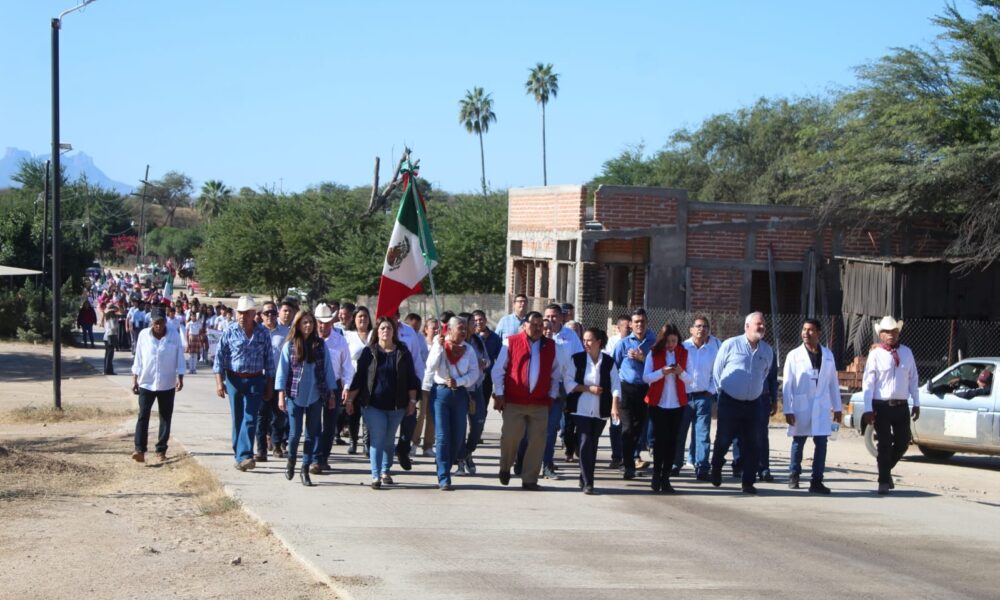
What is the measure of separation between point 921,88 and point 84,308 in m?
27.0

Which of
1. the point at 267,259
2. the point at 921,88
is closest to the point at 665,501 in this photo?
the point at 921,88

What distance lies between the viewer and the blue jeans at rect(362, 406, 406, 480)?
11961mm

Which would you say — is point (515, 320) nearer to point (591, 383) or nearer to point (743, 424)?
point (591, 383)

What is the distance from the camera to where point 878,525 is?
10867 millimetres

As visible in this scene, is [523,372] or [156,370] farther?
[156,370]

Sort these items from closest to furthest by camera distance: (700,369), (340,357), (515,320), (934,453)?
(340,357), (700,369), (515,320), (934,453)

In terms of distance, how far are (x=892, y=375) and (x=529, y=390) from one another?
393cm

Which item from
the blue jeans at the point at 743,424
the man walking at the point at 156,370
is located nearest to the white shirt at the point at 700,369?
the blue jeans at the point at 743,424

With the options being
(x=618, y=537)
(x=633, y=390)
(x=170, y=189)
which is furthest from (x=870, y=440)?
(x=170, y=189)

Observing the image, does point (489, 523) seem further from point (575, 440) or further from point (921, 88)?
point (921, 88)

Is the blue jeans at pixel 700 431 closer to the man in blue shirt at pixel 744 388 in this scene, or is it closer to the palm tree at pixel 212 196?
the man in blue shirt at pixel 744 388

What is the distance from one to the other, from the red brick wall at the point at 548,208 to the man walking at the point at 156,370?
13.9 m

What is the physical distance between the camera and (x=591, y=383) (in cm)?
1218

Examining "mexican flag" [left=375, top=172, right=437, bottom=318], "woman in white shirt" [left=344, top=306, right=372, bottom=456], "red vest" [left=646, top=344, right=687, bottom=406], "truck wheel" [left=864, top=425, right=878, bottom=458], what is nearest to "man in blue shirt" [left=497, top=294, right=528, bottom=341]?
"mexican flag" [left=375, top=172, right=437, bottom=318]
